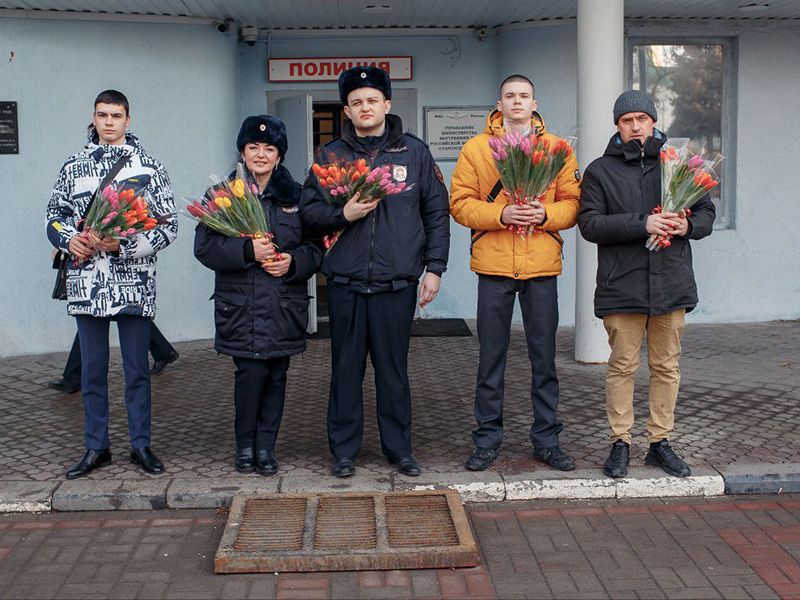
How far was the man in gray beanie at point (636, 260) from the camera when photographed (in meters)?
5.39

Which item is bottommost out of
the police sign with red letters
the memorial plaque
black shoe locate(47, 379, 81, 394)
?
black shoe locate(47, 379, 81, 394)

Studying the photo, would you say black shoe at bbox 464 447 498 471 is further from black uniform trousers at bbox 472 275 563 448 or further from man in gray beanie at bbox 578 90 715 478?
man in gray beanie at bbox 578 90 715 478

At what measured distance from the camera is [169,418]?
705 centimetres

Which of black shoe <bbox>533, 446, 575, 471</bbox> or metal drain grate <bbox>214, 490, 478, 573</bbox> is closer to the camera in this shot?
metal drain grate <bbox>214, 490, 478, 573</bbox>

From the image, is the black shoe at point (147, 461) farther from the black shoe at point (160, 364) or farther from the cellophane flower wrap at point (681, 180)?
the cellophane flower wrap at point (681, 180)

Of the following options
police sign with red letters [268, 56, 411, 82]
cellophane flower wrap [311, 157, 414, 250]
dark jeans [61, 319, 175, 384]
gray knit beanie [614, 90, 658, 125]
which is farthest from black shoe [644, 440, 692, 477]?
police sign with red letters [268, 56, 411, 82]

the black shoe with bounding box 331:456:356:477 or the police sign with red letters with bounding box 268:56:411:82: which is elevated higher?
the police sign with red letters with bounding box 268:56:411:82

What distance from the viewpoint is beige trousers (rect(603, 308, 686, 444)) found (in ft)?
18.3

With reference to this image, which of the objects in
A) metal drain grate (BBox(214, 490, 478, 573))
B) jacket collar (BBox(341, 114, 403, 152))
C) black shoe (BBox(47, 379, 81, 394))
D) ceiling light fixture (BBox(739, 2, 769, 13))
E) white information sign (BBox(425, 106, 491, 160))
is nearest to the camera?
metal drain grate (BBox(214, 490, 478, 573))

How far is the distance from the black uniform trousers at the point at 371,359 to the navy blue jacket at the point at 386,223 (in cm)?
10

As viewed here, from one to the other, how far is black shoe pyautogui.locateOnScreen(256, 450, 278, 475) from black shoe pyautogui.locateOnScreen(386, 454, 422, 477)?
26.6 inches

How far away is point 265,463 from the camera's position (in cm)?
569

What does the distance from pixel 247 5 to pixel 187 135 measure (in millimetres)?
1407

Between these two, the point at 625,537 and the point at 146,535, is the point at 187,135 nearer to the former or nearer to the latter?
the point at 146,535
